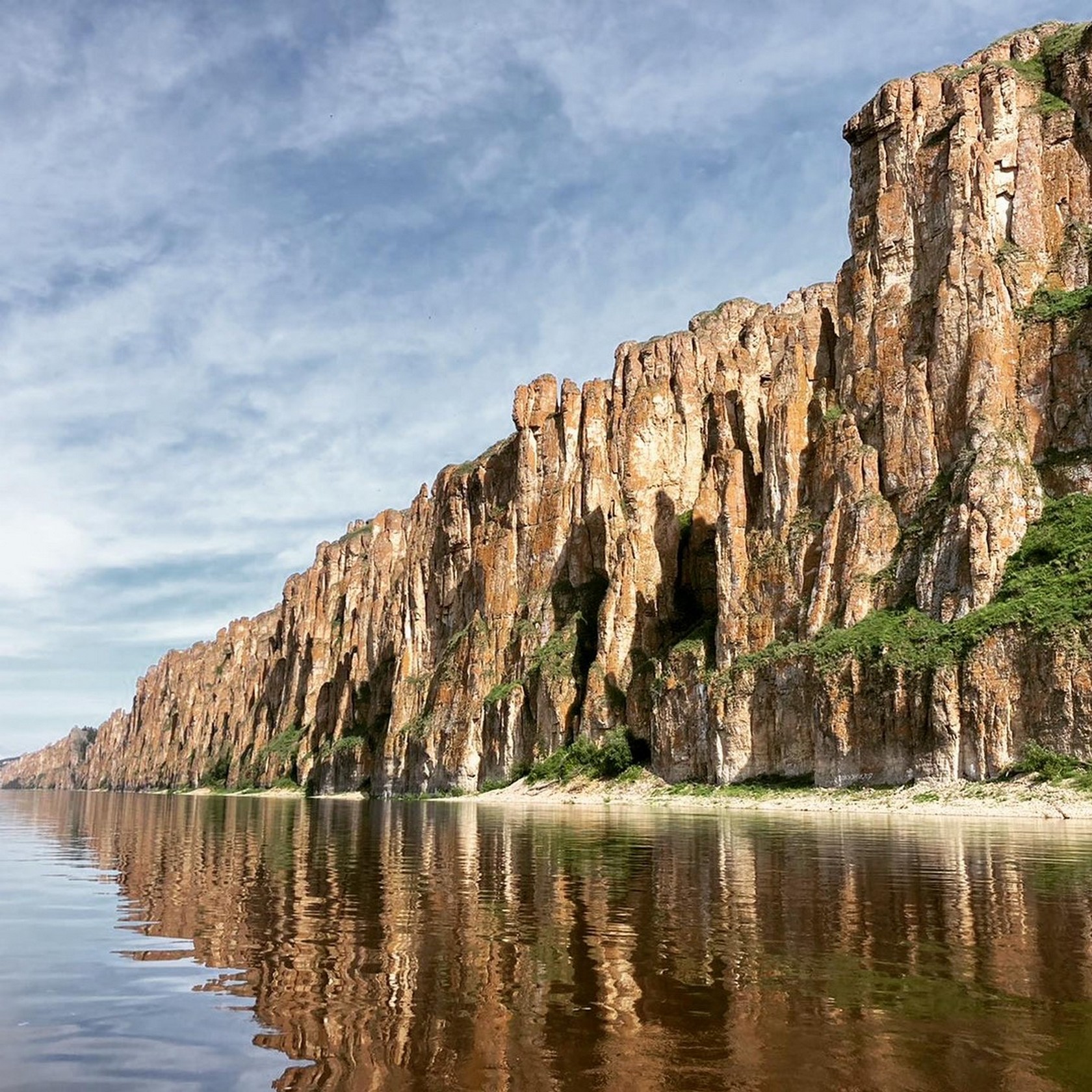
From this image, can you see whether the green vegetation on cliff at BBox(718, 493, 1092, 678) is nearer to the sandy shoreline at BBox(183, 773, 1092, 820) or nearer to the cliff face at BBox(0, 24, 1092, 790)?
the cliff face at BBox(0, 24, 1092, 790)

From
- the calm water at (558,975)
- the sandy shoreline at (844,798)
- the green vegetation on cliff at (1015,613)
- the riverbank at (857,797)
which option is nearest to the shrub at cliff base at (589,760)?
the sandy shoreline at (844,798)

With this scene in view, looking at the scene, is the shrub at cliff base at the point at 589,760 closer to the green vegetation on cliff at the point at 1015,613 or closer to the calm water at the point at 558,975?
the green vegetation on cliff at the point at 1015,613

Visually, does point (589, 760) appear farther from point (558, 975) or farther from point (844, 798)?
point (558, 975)

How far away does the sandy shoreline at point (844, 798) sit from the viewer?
177ft

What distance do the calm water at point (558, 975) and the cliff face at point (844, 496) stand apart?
45860 millimetres

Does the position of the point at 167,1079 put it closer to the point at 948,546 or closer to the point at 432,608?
the point at 948,546

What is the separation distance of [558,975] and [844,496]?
77818 millimetres

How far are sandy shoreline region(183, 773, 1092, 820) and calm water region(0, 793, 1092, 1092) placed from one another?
26170 millimetres

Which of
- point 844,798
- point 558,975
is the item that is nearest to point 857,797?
point 844,798

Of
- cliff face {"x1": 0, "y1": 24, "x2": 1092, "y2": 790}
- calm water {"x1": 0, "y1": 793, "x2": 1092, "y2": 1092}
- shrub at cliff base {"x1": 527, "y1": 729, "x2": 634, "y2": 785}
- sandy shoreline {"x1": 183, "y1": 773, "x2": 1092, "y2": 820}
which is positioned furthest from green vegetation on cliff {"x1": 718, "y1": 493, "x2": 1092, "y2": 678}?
calm water {"x1": 0, "y1": 793, "x2": 1092, "y2": 1092}

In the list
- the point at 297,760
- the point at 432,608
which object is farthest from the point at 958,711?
the point at 297,760

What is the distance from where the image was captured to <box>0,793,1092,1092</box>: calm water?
9703mm

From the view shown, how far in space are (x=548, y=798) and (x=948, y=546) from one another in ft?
141

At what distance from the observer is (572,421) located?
137500mm
